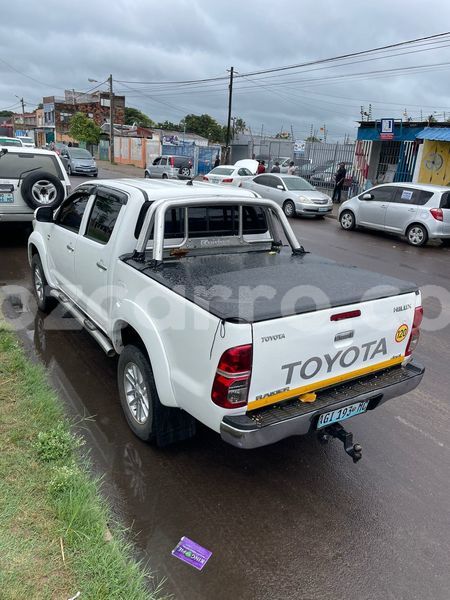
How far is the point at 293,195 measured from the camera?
17.0m

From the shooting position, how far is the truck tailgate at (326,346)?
2.66 meters

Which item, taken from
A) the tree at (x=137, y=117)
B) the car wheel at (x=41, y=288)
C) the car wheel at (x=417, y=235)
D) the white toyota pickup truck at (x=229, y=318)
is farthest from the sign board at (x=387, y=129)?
the tree at (x=137, y=117)

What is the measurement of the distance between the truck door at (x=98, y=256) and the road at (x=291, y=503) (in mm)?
761

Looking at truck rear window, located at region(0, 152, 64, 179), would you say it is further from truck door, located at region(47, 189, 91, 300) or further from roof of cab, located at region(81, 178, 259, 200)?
roof of cab, located at region(81, 178, 259, 200)

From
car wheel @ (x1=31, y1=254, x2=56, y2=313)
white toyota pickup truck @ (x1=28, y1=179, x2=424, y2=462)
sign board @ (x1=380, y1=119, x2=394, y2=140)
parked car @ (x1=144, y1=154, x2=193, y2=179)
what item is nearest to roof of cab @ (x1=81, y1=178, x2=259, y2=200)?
white toyota pickup truck @ (x1=28, y1=179, x2=424, y2=462)

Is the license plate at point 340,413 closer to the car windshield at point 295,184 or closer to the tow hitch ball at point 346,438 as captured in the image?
the tow hitch ball at point 346,438

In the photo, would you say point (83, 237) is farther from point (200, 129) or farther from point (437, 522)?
point (200, 129)

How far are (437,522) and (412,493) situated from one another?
269 millimetres

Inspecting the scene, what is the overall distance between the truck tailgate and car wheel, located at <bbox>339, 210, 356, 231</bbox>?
40.8ft

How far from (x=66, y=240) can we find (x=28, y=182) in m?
4.27

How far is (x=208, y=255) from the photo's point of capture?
4.03m

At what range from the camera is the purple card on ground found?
2596mm

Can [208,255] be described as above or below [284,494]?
above

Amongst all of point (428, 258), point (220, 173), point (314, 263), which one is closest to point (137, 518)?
point (314, 263)
